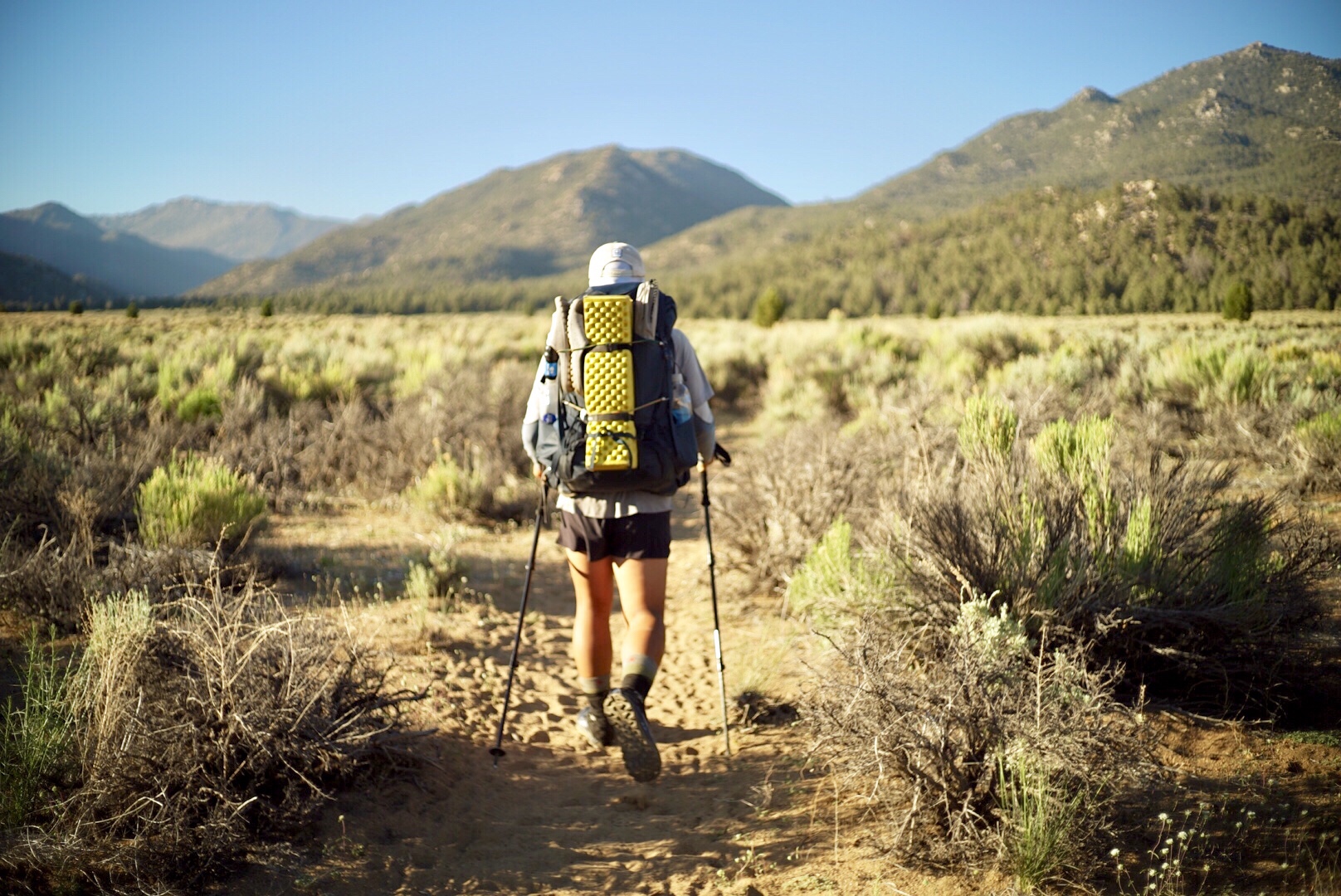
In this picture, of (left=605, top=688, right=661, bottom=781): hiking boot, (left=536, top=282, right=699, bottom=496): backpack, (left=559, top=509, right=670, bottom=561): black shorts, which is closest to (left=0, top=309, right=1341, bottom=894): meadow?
(left=605, top=688, right=661, bottom=781): hiking boot

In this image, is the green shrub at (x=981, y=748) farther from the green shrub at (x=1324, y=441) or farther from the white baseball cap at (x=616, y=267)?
the green shrub at (x=1324, y=441)

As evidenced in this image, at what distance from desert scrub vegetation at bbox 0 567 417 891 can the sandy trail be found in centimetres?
21

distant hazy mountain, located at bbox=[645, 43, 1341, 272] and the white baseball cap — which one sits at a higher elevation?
distant hazy mountain, located at bbox=[645, 43, 1341, 272]

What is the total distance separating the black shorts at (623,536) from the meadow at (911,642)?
918mm

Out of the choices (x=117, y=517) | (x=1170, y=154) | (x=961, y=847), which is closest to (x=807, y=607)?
(x=961, y=847)

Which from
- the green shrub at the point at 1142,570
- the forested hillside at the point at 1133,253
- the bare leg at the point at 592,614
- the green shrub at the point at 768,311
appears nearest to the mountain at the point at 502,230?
the green shrub at the point at 768,311

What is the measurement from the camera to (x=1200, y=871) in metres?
2.43

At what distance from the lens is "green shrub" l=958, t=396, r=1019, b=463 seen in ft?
14.7

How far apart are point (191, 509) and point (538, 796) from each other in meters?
3.42

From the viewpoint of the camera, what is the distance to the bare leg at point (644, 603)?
369 centimetres

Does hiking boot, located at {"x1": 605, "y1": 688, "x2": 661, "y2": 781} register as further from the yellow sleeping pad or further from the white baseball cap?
the white baseball cap

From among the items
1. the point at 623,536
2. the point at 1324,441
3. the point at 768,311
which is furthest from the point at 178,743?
the point at 768,311

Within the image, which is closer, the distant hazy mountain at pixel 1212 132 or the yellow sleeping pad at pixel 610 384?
the yellow sleeping pad at pixel 610 384

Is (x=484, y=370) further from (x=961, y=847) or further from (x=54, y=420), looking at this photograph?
(x=961, y=847)
